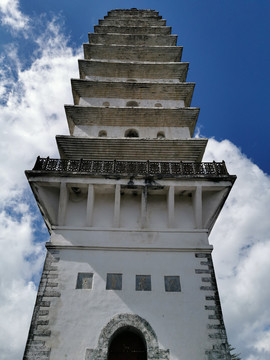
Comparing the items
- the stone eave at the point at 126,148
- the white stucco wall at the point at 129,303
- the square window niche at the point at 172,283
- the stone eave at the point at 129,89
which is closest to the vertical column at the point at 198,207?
the white stucco wall at the point at 129,303

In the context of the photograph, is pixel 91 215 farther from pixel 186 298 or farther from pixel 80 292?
pixel 186 298

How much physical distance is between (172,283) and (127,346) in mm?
2561

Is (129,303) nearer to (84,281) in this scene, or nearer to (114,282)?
(114,282)

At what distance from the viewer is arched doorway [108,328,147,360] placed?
1029 centimetres

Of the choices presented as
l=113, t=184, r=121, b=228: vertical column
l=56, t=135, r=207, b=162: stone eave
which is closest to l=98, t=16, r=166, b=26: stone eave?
l=56, t=135, r=207, b=162: stone eave

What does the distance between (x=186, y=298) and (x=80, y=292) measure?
3.70 m

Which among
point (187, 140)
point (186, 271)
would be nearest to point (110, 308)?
point (186, 271)

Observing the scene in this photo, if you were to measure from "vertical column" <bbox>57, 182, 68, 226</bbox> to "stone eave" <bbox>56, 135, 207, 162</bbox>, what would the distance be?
8.82 ft

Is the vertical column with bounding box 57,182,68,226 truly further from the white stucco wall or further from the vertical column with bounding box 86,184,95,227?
the white stucco wall

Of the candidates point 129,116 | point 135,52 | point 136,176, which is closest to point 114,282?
point 136,176

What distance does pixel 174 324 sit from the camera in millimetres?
10320

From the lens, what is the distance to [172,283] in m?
11.1

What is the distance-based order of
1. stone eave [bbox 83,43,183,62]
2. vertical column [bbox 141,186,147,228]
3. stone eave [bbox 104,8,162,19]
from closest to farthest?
vertical column [bbox 141,186,147,228] → stone eave [bbox 83,43,183,62] → stone eave [bbox 104,8,162,19]

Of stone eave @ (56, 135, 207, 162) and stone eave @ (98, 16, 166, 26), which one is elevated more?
stone eave @ (98, 16, 166, 26)
